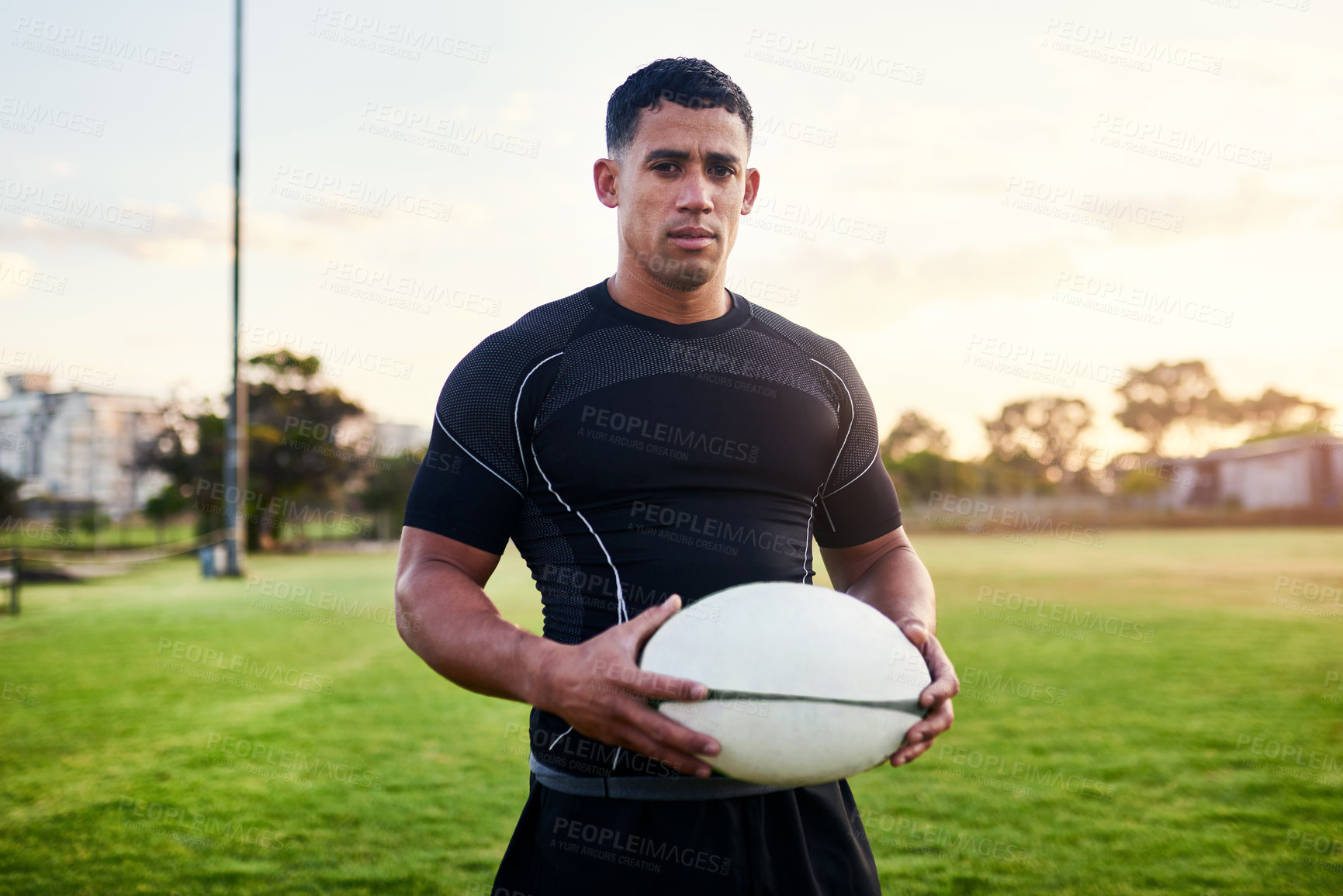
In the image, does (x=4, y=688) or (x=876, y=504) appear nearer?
(x=876, y=504)

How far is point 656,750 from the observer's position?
55.3 inches

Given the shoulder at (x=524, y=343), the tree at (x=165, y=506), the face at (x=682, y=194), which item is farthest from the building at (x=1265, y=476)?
the tree at (x=165, y=506)

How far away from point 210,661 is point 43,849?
486 cm

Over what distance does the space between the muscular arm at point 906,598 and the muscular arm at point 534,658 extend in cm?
41

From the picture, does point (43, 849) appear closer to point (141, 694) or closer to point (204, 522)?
point (141, 694)

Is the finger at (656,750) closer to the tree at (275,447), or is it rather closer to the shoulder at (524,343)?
the shoulder at (524,343)

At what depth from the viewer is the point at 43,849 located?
408cm

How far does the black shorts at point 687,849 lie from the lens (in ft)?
5.35

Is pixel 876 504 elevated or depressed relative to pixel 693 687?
elevated

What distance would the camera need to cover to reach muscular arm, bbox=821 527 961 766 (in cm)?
156

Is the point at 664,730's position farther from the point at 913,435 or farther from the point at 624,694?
the point at 913,435

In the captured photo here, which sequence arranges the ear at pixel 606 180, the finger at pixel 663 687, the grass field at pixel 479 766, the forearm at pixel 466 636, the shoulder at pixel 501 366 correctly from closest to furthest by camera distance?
the finger at pixel 663 687
the forearm at pixel 466 636
the shoulder at pixel 501 366
the ear at pixel 606 180
the grass field at pixel 479 766

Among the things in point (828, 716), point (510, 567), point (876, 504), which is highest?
point (876, 504)

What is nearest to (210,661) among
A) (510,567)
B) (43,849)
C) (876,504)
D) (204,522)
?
(43,849)
